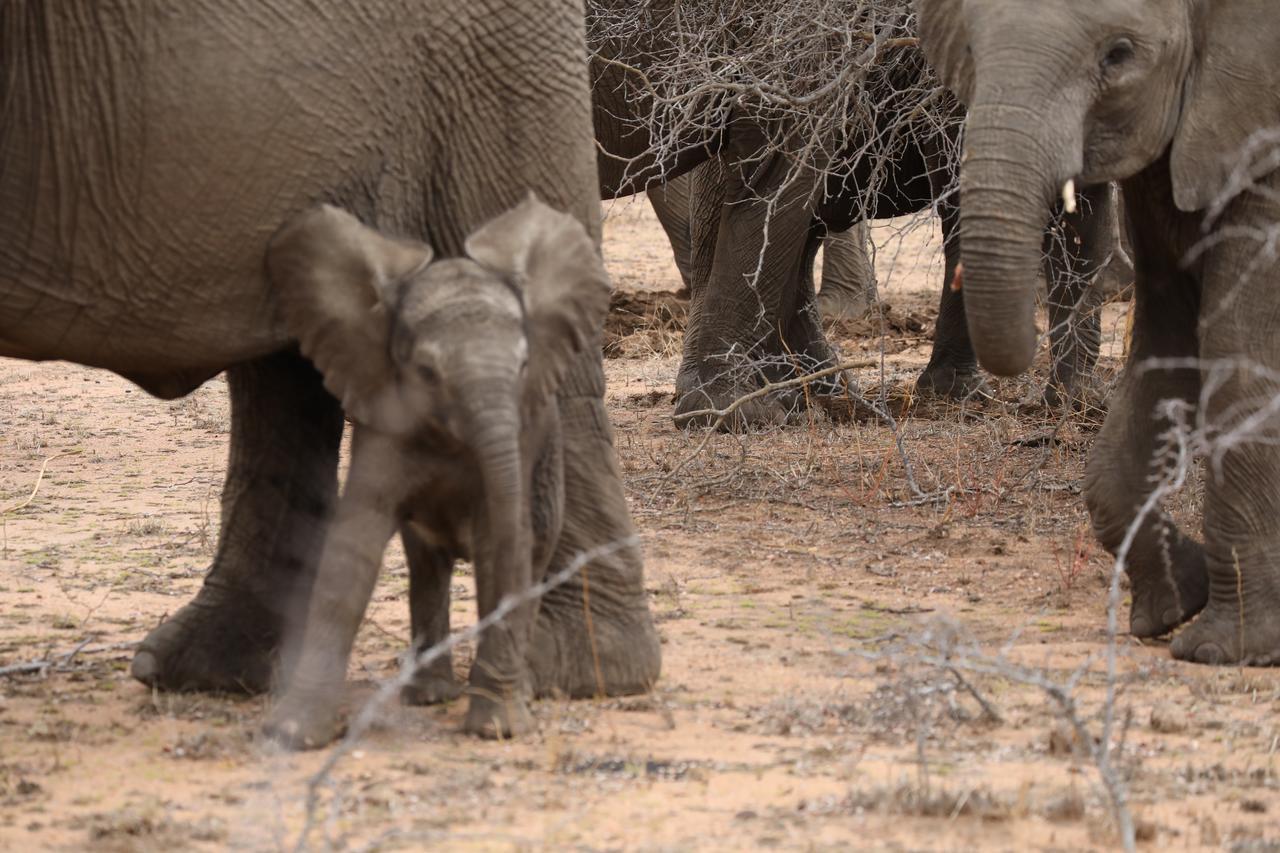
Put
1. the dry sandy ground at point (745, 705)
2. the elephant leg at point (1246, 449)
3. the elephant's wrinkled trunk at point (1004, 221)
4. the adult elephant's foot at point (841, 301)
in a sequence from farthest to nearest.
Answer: the adult elephant's foot at point (841, 301)
the elephant leg at point (1246, 449)
the elephant's wrinkled trunk at point (1004, 221)
the dry sandy ground at point (745, 705)

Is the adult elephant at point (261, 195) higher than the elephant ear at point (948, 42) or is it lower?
lower

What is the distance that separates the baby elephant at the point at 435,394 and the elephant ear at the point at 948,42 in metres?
1.39

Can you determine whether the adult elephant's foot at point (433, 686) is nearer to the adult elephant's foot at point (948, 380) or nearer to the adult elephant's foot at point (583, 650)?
the adult elephant's foot at point (583, 650)

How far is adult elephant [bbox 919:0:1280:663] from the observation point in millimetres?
4566

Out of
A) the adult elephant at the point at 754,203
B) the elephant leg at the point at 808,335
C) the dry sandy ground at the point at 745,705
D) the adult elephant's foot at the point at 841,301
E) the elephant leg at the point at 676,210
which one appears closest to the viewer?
the dry sandy ground at the point at 745,705

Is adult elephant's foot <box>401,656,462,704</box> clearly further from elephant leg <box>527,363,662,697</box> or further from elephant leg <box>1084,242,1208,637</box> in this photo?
elephant leg <box>1084,242,1208,637</box>

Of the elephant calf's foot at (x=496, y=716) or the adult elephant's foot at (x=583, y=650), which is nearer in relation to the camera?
the elephant calf's foot at (x=496, y=716)

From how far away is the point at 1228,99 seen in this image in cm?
479

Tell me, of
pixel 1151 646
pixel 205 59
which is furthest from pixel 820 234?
pixel 205 59

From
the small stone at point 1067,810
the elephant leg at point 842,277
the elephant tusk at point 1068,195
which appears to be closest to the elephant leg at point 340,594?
the small stone at point 1067,810

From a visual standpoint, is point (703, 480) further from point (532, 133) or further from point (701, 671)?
point (532, 133)

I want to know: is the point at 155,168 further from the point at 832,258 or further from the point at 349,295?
the point at 832,258

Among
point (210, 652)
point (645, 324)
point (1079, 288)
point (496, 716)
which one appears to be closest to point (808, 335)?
point (1079, 288)

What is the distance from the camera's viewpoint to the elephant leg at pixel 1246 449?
4.84 meters
